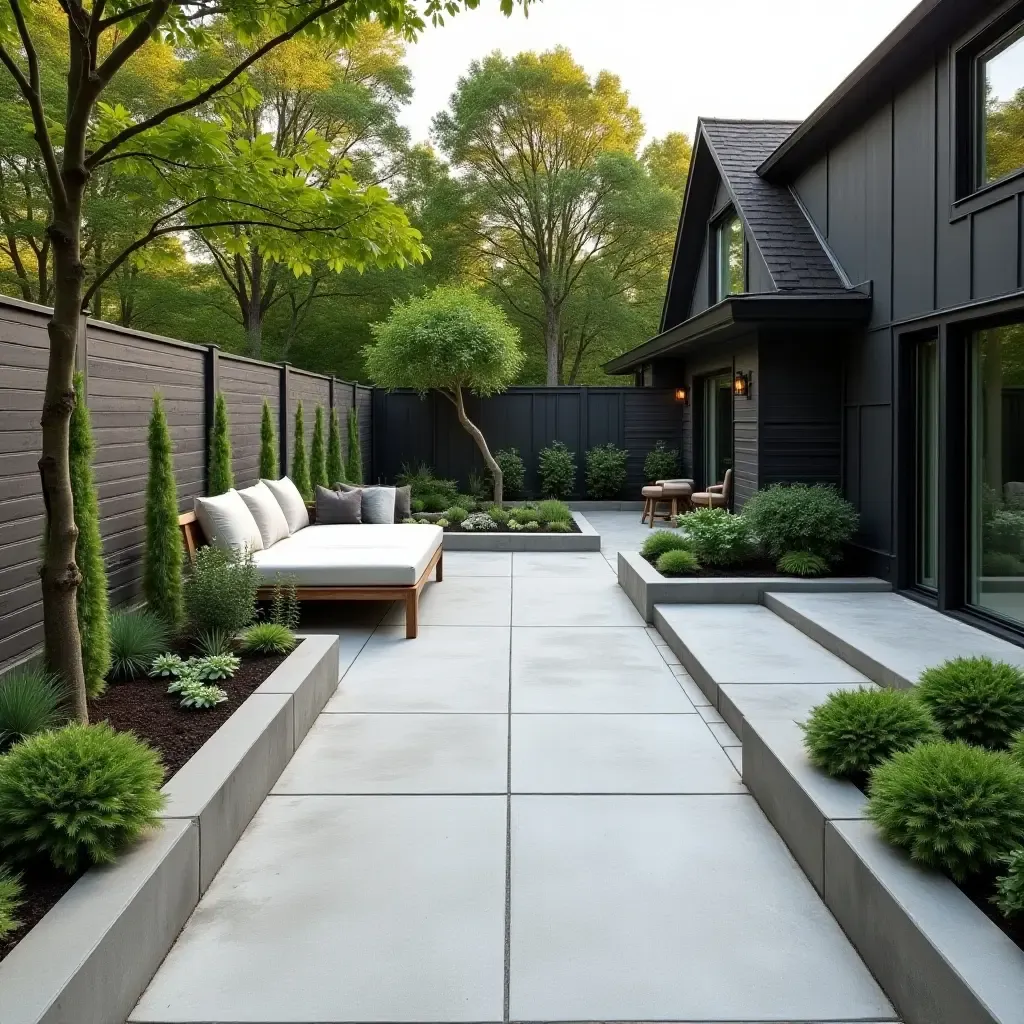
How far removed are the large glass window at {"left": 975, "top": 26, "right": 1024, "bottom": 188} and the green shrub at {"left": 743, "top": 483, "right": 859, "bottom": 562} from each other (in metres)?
2.99

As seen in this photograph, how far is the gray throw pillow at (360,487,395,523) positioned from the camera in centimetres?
1059

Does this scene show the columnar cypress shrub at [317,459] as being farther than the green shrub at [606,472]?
No

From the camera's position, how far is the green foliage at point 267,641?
544 cm

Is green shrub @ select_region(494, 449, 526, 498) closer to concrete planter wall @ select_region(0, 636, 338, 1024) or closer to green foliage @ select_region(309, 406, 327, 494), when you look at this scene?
green foliage @ select_region(309, 406, 327, 494)

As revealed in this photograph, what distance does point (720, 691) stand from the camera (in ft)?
17.5

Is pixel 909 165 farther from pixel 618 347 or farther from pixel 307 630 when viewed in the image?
pixel 618 347

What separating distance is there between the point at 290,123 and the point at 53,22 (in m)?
6.01

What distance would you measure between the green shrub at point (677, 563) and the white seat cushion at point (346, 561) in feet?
6.66

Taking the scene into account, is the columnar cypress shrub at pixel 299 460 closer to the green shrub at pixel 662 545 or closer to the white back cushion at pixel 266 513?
the white back cushion at pixel 266 513

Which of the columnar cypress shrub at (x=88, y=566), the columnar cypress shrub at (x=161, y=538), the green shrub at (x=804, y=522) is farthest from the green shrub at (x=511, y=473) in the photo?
the columnar cypress shrub at (x=88, y=566)

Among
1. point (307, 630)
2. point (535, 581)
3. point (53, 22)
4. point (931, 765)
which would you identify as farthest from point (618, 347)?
point (931, 765)

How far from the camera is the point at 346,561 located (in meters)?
7.42

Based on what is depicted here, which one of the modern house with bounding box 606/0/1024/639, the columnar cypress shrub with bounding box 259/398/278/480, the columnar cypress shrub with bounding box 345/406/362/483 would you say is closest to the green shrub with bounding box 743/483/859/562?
the modern house with bounding box 606/0/1024/639

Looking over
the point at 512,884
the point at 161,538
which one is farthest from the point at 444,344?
the point at 512,884
